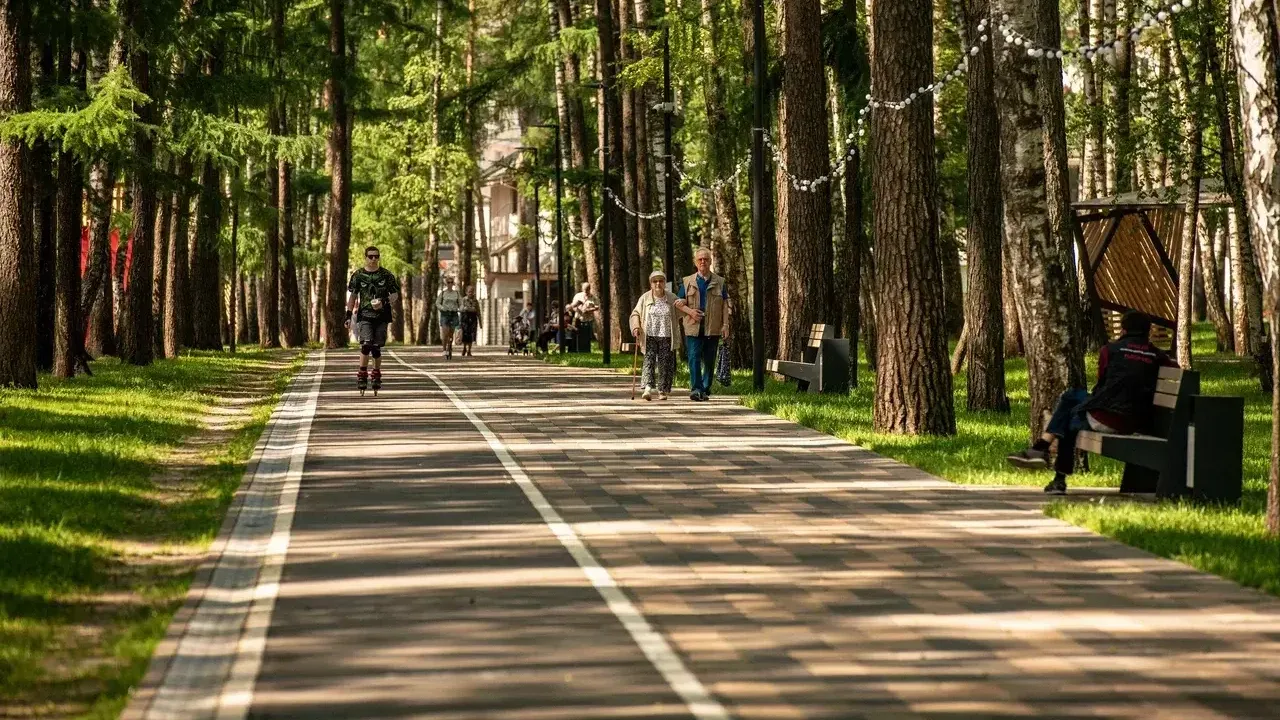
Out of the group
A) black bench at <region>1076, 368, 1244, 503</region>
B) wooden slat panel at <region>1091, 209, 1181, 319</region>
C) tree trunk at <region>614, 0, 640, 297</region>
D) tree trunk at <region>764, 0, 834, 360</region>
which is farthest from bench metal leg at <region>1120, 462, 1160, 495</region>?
tree trunk at <region>614, 0, 640, 297</region>

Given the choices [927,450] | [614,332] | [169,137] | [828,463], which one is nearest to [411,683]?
[828,463]

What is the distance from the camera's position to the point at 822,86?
Result: 32969mm

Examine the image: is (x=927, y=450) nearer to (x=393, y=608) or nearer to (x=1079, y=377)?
(x=1079, y=377)

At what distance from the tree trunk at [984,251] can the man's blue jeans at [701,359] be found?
12.5 ft

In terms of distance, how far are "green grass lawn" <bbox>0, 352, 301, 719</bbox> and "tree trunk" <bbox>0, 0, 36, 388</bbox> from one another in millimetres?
976

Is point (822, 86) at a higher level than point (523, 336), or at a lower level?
higher

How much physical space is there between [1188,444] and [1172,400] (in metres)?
0.33

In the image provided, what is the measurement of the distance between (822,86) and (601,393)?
18.7 feet

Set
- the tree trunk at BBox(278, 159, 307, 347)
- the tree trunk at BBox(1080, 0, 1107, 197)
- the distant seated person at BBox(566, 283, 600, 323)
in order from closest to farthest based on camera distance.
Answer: the tree trunk at BBox(1080, 0, 1107, 197)
the distant seated person at BBox(566, 283, 600, 323)
the tree trunk at BBox(278, 159, 307, 347)

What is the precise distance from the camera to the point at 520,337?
58438 millimetres

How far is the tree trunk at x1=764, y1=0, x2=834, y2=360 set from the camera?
32.6 m

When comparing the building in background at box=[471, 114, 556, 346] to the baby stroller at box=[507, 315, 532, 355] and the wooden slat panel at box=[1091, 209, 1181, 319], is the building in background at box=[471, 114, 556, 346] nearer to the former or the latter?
the baby stroller at box=[507, 315, 532, 355]

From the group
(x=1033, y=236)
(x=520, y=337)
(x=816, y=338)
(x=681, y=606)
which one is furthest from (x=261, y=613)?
(x=520, y=337)

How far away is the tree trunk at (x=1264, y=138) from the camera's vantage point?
44.8 ft
